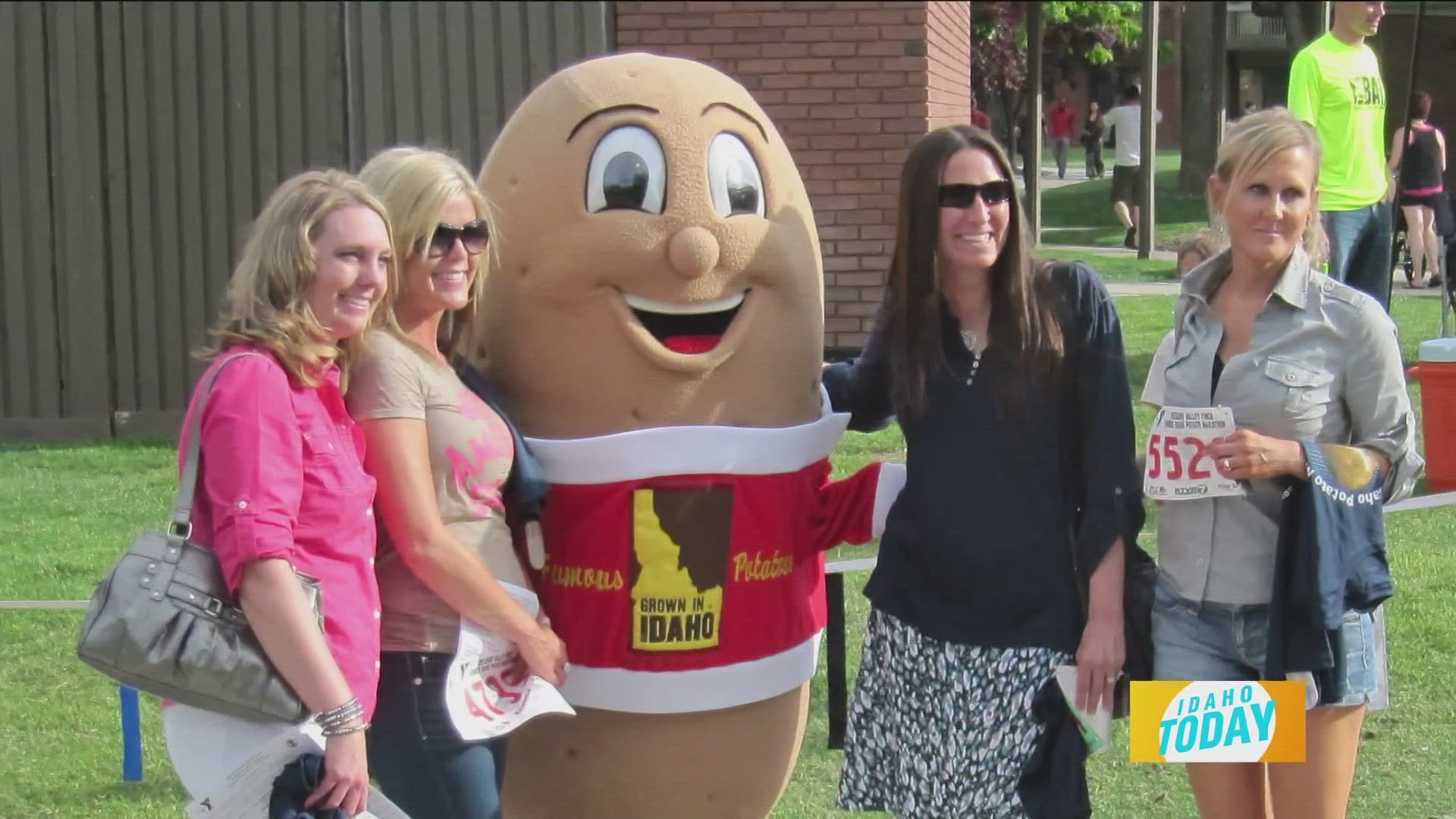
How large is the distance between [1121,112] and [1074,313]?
17.2 meters

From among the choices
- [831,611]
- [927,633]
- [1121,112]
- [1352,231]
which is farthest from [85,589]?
[1121,112]

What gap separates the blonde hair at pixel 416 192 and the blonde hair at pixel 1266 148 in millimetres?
1422

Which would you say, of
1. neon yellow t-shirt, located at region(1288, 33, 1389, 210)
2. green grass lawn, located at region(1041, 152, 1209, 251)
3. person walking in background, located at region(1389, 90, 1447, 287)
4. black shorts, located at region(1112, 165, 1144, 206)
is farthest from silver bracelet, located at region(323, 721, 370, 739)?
black shorts, located at region(1112, 165, 1144, 206)

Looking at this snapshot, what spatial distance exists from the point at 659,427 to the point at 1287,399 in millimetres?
1219

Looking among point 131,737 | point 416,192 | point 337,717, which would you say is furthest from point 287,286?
point 131,737

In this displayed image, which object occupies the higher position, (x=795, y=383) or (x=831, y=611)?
(x=795, y=383)

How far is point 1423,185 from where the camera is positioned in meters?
13.0

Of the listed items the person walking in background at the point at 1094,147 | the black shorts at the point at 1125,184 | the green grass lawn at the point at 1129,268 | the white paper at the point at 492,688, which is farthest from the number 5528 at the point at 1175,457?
the person walking in background at the point at 1094,147

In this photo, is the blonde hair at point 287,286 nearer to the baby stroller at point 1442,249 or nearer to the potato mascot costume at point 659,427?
the potato mascot costume at point 659,427

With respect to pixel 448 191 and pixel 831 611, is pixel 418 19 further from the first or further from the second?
pixel 448 191

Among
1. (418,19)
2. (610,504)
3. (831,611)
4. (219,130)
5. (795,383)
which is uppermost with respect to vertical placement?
(418,19)

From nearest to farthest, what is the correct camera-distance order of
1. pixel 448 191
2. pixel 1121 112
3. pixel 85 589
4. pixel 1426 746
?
pixel 448 191 → pixel 1426 746 → pixel 85 589 → pixel 1121 112

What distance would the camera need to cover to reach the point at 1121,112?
1953 centimetres

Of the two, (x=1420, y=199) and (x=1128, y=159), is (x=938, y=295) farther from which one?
(x=1128, y=159)
